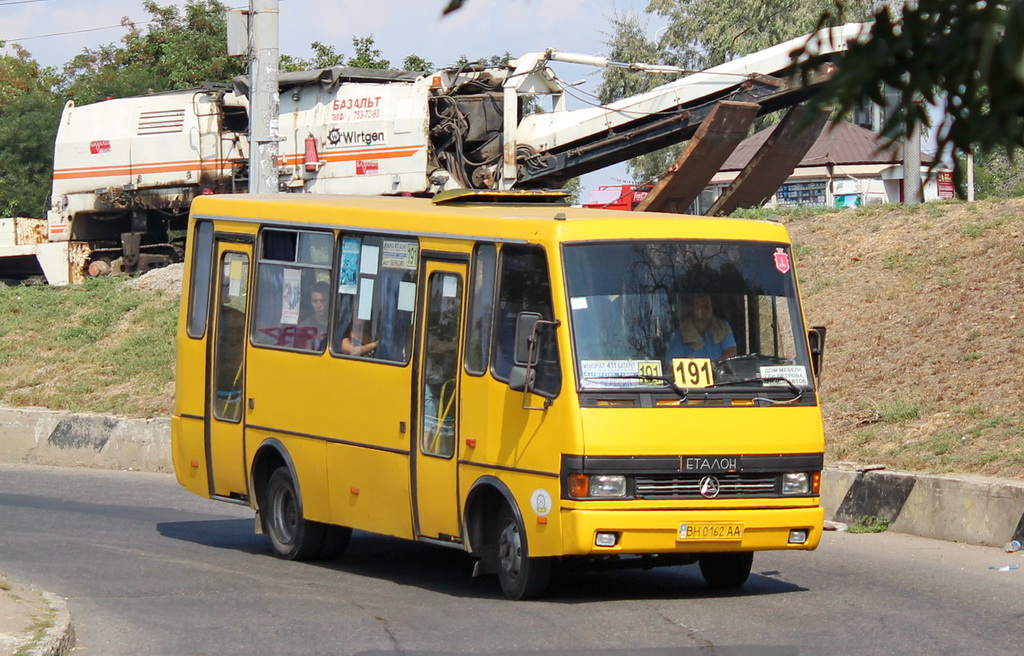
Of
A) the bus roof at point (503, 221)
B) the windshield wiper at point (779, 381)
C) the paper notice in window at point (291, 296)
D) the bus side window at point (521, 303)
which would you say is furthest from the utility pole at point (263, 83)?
the windshield wiper at point (779, 381)

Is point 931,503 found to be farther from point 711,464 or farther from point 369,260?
point 369,260

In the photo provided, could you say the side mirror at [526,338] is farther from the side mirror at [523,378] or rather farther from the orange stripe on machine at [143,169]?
the orange stripe on machine at [143,169]

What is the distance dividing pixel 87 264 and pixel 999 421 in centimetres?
1846

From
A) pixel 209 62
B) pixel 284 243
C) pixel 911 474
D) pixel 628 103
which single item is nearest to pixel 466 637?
pixel 284 243

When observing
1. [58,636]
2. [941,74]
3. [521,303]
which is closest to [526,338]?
[521,303]

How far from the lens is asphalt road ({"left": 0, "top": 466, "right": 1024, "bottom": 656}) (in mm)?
7926

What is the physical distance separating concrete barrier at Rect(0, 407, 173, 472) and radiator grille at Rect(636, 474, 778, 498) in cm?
983

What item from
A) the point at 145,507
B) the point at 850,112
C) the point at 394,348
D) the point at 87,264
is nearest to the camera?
the point at 850,112

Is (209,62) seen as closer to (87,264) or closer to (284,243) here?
(87,264)

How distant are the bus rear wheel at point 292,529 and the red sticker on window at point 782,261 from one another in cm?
371

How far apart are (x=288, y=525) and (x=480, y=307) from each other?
277 centimetres

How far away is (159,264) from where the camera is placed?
89.7 feet

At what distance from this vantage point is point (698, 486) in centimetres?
880

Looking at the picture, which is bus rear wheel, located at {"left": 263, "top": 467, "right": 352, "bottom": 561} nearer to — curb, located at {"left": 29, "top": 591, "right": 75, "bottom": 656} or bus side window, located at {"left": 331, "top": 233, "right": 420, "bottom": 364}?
bus side window, located at {"left": 331, "top": 233, "right": 420, "bottom": 364}
